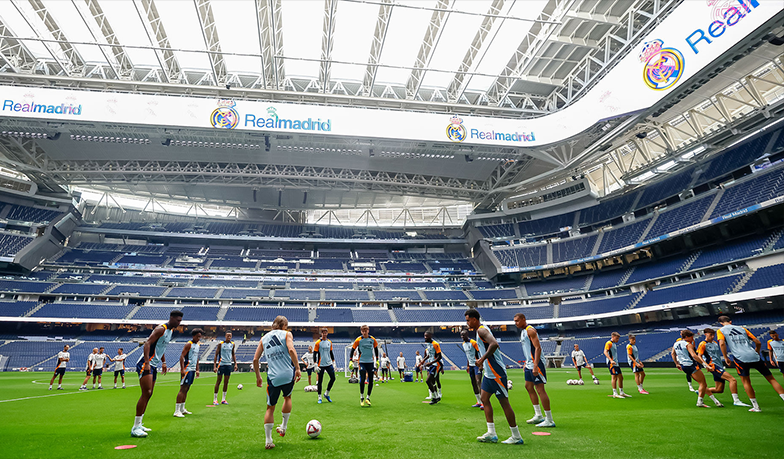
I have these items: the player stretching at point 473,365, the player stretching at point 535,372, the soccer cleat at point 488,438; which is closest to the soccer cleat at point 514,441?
the soccer cleat at point 488,438

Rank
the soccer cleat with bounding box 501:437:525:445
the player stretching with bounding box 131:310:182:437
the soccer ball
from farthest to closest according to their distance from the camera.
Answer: the player stretching with bounding box 131:310:182:437, the soccer ball, the soccer cleat with bounding box 501:437:525:445

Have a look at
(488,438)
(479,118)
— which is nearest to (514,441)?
(488,438)

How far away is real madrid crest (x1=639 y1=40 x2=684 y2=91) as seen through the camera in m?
20.1

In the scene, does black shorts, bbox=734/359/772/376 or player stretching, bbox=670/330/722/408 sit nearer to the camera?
black shorts, bbox=734/359/772/376

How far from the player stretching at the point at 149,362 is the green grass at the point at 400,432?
0.25 meters

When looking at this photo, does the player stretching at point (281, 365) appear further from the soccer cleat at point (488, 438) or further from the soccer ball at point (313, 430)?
the soccer cleat at point (488, 438)

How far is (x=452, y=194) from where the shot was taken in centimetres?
4281

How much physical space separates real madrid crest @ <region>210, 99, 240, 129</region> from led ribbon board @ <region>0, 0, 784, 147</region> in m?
0.07

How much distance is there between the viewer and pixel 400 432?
6188 millimetres

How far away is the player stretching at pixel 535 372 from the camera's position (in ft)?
21.6

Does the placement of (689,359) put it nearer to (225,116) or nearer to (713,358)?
(713,358)

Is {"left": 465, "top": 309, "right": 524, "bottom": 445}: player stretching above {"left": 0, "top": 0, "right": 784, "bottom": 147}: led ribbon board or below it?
below

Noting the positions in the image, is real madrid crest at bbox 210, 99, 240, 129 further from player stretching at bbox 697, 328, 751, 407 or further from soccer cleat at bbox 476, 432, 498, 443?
player stretching at bbox 697, 328, 751, 407

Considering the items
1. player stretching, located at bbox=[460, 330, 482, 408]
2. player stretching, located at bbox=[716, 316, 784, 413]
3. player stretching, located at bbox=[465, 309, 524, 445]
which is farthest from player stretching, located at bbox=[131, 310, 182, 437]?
player stretching, located at bbox=[716, 316, 784, 413]
